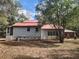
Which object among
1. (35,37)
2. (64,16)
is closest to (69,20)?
(64,16)

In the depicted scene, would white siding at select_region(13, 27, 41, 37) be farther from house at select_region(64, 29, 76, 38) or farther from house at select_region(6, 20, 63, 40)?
house at select_region(64, 29, 76, 38)

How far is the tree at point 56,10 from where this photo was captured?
3591cm

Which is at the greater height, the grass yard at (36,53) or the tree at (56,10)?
the tree at (56,10)

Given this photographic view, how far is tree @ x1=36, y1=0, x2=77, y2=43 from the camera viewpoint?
118 ft

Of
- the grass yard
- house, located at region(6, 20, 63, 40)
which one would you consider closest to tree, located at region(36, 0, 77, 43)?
house, located at region(6, 20, 63, 40)

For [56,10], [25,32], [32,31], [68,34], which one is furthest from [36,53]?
[68,34]

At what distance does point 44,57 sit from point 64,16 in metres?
19.9

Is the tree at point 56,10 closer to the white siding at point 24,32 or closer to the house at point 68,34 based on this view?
A: the white siding at point 24,32

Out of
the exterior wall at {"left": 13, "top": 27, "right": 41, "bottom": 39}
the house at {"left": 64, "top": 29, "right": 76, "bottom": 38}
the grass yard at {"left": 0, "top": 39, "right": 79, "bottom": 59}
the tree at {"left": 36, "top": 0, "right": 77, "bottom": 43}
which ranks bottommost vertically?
the house at {"left": 64, "top": 29, "right": 76, "bottom": 38}

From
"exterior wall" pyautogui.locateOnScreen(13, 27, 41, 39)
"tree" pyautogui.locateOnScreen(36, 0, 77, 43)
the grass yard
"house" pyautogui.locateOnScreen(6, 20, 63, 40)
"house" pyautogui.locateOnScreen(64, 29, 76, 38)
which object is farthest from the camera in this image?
"house" pyautogui.locateOnScreen(64, 29, 76, 38)

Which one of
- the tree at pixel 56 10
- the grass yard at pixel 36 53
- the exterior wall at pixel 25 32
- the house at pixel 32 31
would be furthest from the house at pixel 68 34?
the grass yard at pixel 36 53

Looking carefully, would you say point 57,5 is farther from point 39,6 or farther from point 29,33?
point 29,33

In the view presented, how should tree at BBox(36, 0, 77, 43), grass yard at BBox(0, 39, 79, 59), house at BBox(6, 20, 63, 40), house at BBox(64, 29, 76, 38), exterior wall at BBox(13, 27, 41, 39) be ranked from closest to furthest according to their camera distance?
grass yard at BBox(0, 39, 79, 59), tree at BBox(36, 0, 77, 43), house at BBox(6, 20, 63, 40), exterior wall at BBox(13, 27, 41, 39), house at BBox(64, 29, 76, 38)

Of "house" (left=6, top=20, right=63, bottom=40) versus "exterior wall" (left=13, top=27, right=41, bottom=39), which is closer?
"house" (left=6, top=20, right=63, bottom=40)
